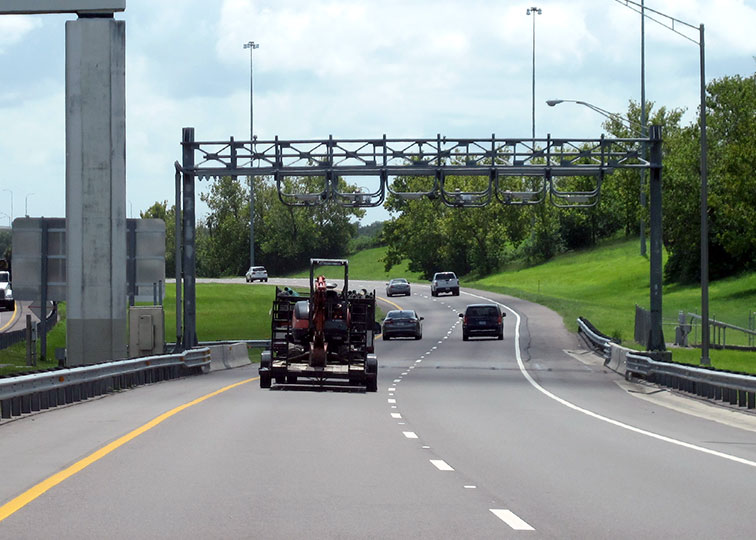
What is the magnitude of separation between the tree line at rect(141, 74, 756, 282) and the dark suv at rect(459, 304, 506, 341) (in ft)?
49.3

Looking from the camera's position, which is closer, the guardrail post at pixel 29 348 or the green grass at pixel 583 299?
the guardrail post at pixel 29 348

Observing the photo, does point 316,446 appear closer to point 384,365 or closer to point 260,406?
point 260,406

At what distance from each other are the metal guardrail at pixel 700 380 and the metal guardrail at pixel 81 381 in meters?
12.5

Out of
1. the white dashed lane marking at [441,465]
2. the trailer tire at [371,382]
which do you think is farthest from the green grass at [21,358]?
the white dashed lane marking at [441,465]

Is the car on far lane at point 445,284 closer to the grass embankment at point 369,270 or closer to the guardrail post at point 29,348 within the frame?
the grass embankment at point 369,270

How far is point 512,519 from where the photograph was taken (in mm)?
10016

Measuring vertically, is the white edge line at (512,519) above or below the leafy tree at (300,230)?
below

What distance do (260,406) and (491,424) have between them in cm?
480

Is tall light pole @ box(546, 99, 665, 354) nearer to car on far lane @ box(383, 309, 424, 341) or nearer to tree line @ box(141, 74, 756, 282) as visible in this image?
car on far lane @ box(383, 309, 424, 341)

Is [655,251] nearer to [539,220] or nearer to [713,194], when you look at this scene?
[713,194]

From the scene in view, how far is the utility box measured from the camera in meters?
37.3

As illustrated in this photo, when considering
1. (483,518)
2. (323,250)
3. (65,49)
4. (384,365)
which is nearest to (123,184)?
(65,49)

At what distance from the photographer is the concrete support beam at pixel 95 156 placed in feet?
104

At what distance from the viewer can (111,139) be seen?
105 feet
